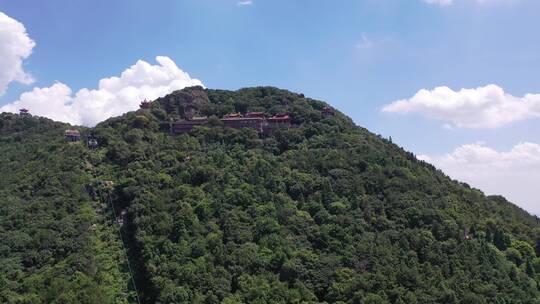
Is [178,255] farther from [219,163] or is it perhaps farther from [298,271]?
[219,163]

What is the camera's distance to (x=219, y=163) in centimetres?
5631

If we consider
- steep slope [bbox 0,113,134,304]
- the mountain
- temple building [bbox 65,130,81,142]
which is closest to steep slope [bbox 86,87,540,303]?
the mountain

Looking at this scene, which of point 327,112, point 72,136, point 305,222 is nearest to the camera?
point 305,222

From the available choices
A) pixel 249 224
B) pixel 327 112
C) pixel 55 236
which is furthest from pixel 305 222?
pixel 327 112

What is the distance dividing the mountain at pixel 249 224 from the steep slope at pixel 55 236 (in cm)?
14

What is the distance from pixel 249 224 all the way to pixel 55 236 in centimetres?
1664

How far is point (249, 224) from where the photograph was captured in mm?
46250

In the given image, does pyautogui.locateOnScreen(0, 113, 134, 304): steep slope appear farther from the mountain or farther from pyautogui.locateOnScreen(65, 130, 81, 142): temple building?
pyautogui.locateOnScreen(65, 130, 81, 142): temple building

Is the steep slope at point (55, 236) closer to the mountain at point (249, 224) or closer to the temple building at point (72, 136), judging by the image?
the mountain at point (249, 224)

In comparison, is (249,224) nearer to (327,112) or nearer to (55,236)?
(55,236)

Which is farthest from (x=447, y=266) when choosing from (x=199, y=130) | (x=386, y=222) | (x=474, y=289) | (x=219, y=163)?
(x=199, y=130)

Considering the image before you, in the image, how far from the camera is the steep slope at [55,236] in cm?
3972

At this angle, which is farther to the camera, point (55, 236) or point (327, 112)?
point (327, 112)

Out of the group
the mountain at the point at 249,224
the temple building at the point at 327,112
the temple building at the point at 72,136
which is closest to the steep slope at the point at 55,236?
the mountain at the point at 249,224
